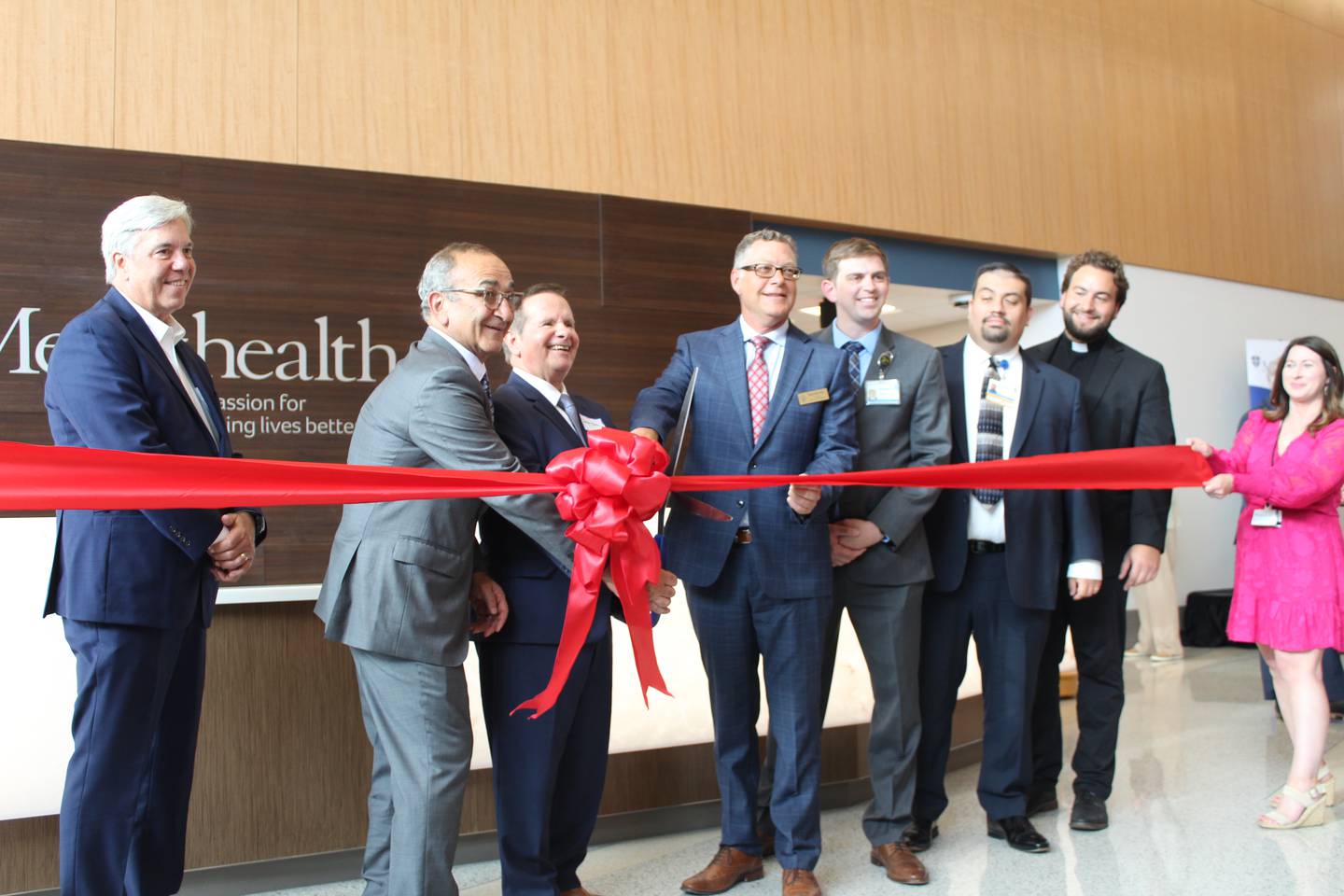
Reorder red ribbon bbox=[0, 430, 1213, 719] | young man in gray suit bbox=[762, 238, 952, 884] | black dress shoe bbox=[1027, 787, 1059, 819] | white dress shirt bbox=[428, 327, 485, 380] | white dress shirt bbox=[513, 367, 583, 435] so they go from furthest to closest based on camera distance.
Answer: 1. black dress shoe bbox=[1027, 787, 1059, 819]
2. young man in gray suit bbox=[762, 238, 952, 884]
3. white dress shirt bbox=[513, 367, 583, 435]
4. white dress shirt bbox=[428, 327, 485, 380]
5. red ribbon bbox=[0, 430, 1213, 719]

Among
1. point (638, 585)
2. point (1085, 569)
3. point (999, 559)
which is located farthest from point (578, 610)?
point (1085, 569)

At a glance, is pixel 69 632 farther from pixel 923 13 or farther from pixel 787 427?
pixel 923 13

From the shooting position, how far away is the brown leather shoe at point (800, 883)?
278cm

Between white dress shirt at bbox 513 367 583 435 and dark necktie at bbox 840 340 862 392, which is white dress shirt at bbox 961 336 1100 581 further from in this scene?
white dress shirt at bbox 513 367 583 435

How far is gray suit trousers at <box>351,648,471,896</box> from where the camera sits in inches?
87.1

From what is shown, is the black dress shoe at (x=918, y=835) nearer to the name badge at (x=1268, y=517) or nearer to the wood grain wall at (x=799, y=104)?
the name badge at (x=1268, y=517)

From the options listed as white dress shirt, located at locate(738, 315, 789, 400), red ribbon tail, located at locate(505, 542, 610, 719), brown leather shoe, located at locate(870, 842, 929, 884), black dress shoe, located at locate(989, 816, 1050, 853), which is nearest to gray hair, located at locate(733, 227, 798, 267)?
white dress shirt, located at locate(738, 315, 789, 400)

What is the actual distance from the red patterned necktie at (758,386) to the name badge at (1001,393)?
0.77m

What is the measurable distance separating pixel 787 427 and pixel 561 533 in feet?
2.45

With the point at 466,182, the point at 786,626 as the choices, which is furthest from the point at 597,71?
the point at 786,626

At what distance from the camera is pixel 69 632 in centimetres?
212

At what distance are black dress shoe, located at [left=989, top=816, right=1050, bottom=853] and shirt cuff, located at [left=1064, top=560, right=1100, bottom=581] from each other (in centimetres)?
74

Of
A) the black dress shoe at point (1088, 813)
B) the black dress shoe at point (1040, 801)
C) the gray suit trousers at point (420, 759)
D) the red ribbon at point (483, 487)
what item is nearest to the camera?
the red ribbon at point (483, 487)

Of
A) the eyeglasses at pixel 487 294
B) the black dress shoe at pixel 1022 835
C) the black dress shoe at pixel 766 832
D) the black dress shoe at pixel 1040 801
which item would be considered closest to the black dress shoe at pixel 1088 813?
the black dress shoe at pixel 1040 801
